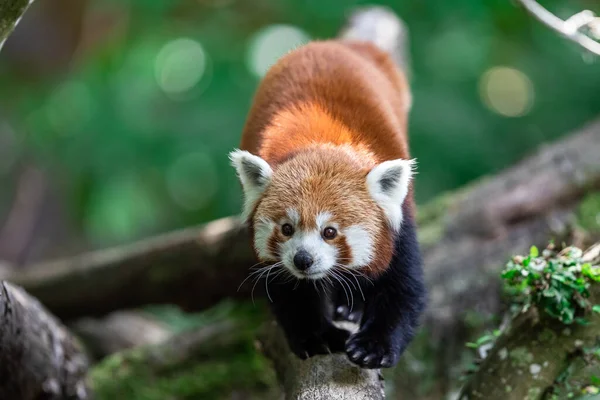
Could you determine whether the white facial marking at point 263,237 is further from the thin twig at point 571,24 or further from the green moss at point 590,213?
the green moss at point 590,213

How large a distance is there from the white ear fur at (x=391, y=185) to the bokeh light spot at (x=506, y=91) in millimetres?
4589

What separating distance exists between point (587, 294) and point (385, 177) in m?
0.84

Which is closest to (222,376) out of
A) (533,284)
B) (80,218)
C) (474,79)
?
(533,284)

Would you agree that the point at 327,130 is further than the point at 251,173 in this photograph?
Yes

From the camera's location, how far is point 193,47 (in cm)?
695

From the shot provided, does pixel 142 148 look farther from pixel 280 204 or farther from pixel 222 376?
pixel 280 204

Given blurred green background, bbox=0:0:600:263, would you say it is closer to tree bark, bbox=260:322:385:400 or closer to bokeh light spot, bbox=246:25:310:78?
bokeh light spot, bbox=246:25:310:78

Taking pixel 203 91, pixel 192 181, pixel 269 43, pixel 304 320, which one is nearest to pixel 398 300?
pixel 304 320

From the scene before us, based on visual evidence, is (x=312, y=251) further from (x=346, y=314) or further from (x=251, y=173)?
(x=346, y=314)

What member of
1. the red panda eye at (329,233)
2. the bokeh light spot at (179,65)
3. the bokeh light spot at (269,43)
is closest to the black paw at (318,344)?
the red panda eye at (329,233)

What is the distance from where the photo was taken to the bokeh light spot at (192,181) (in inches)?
247

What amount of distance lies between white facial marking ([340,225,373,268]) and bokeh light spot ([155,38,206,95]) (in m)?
4.59

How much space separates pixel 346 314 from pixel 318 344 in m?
0.47

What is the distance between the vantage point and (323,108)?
2.90 metres
